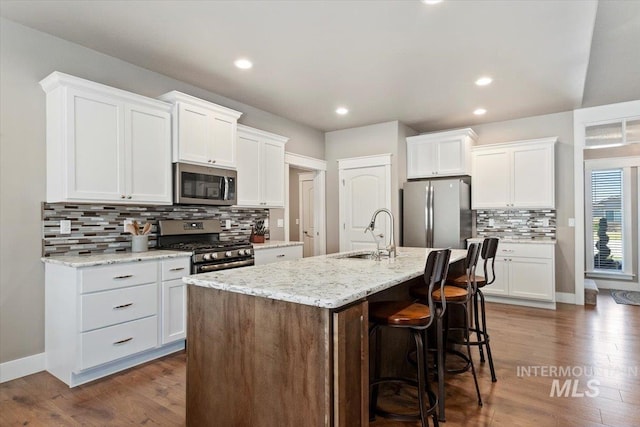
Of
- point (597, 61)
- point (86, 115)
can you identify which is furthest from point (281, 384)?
point (597, 61)

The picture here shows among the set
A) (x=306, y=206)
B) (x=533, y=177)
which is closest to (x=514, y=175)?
(x=533, y=177)

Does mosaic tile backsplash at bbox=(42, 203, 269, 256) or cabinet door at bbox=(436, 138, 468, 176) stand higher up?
cabinet door at bbox=(436, 138, 468, 176)

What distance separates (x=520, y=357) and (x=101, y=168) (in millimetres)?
3785

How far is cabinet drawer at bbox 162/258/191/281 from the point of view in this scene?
3.04m

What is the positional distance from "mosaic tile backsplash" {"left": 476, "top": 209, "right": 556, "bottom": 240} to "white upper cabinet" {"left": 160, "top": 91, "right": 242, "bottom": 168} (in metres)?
3.90

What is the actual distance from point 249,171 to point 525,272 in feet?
12.5

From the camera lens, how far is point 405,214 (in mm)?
5289

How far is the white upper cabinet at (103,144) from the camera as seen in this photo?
2.69m

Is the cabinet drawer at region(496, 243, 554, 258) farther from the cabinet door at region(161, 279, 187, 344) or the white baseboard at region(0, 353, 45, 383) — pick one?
the white baseboard at region(0, 353, 45, 383)

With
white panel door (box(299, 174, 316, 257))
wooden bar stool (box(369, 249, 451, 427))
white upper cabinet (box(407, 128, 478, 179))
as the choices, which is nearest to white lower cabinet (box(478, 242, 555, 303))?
white upper cabinet (box(407, 128, 478, 179))

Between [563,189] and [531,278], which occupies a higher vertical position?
[563,189]

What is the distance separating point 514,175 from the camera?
5.03 meters

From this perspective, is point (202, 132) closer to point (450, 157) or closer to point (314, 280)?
point (314, 280)

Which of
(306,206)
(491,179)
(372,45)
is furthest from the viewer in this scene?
(306,206)
